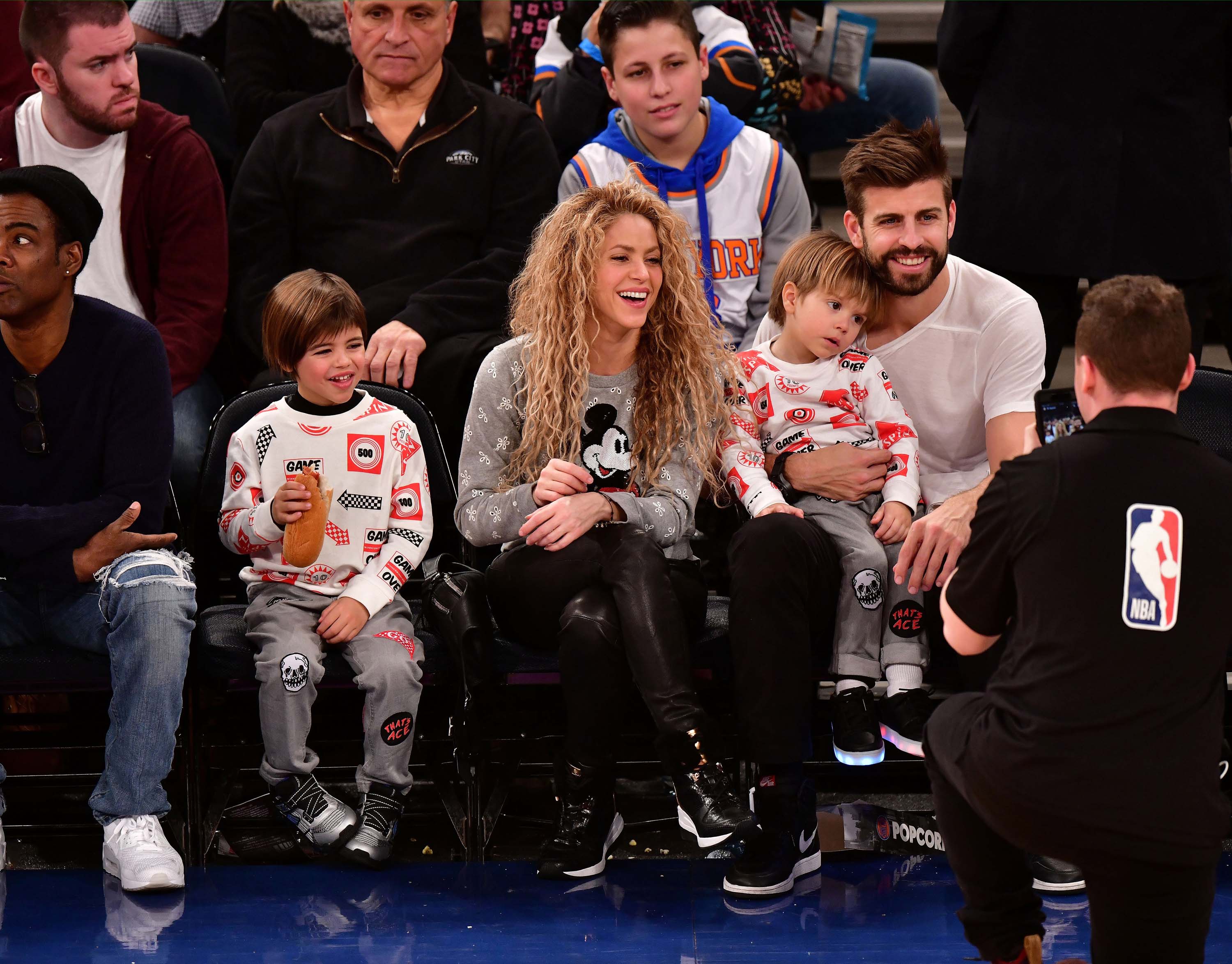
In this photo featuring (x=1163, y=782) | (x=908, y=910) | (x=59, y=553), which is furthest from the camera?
(x=59, y=553)

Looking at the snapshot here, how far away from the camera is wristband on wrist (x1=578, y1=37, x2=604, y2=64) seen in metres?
4.19

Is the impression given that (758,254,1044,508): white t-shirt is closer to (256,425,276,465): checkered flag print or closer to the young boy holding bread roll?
the young boy holding bread roll

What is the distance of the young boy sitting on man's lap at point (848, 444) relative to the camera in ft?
9.90

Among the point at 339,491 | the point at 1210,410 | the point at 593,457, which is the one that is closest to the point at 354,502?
the point at 339,491

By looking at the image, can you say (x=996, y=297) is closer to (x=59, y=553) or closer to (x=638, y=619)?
(x=638, y=619)

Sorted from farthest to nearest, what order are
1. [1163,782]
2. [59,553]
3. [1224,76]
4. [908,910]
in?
1. [1224,76]
2. [59,553]
3. [908,910]
4. [1163,782]

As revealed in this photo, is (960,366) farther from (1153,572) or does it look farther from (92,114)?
(92,114)

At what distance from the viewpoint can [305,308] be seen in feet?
10.5

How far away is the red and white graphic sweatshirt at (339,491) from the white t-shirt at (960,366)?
114cm

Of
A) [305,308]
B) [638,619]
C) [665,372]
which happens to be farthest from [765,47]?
[638,619]

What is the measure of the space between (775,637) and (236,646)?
3.77 ft

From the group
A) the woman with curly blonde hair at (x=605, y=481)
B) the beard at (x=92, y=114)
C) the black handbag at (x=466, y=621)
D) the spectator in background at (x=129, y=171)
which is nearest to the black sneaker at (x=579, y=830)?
the woman with curly blonde hair at (x=605, y=481)

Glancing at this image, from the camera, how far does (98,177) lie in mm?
3820

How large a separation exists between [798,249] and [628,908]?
1517 millimetres
